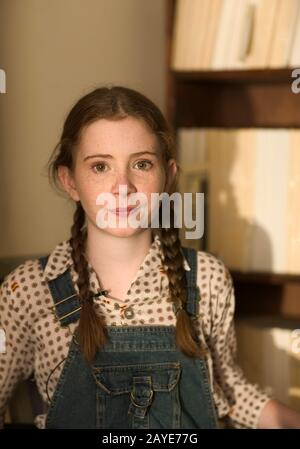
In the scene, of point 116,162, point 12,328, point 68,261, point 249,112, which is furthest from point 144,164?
point 249,112

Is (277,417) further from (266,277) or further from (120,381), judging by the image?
(266,277)

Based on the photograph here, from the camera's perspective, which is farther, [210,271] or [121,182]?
[210,271]

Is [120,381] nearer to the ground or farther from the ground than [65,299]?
nearer to the ground

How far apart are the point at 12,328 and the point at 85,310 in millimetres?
130

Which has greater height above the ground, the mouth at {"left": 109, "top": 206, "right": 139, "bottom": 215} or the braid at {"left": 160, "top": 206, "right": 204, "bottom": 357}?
the mouth at {"left": 109, "top": 206, "right": 139, "bottom": 215}

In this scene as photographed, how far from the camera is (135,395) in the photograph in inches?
40.3

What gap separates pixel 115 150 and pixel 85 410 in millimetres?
432

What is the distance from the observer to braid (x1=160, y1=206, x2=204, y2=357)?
1043 mm

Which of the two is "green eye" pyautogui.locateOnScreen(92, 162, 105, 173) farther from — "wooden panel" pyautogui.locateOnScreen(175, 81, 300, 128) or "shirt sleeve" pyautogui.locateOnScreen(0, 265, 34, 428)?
"wooden panel" pyautogui.locateOnScreen(175, 81, 300, 128)

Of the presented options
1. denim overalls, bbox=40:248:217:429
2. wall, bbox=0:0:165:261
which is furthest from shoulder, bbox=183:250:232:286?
wall, bbox=0:0:165:261

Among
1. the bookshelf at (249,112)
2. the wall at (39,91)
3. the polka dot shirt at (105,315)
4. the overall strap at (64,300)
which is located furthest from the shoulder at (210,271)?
the bookshelf at (249,112)

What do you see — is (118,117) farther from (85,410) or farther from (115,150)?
(85,410)

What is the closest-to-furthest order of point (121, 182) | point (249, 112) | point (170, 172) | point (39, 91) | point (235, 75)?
point (121, 182) < point (170, 172) < point (39, 91) < point (235, 75) < point (249, 112)
